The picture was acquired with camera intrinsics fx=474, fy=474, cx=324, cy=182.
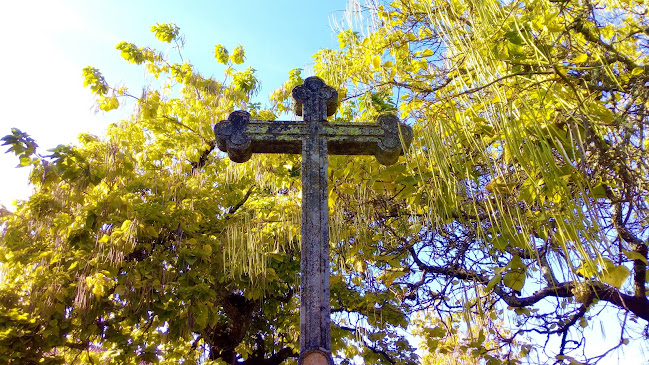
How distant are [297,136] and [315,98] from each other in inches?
13.2

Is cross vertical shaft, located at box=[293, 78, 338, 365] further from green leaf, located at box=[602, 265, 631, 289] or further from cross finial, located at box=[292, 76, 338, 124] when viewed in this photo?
green leaf, located at box=[602, 265, 631, 289]

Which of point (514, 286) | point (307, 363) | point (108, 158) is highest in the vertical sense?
point (108, 158)

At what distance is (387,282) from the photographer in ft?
12.8

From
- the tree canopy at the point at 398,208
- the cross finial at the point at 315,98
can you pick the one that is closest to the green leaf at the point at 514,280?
the tree canopy at the point at 398,208

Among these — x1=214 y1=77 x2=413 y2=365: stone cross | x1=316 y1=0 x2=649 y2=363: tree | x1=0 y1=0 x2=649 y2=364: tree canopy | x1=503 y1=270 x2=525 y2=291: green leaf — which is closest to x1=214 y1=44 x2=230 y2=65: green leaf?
x1=0 y1=0 x2=649 y2=364: tree canopy

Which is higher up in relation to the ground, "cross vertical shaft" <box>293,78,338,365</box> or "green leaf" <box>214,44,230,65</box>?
"green leaf" <box>214,44,230,65</box>

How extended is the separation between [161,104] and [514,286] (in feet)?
21.3

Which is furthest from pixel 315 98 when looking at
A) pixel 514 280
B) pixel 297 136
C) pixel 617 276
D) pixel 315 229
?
pixel 617 276

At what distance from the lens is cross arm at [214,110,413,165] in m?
2.96

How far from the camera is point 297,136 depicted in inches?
116

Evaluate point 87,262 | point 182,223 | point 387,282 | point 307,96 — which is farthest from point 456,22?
point 87,262

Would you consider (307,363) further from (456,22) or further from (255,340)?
(255,340)

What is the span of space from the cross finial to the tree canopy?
398 millimetres

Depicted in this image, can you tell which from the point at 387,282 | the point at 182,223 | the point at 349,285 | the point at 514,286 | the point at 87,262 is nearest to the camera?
the point at 514,286
